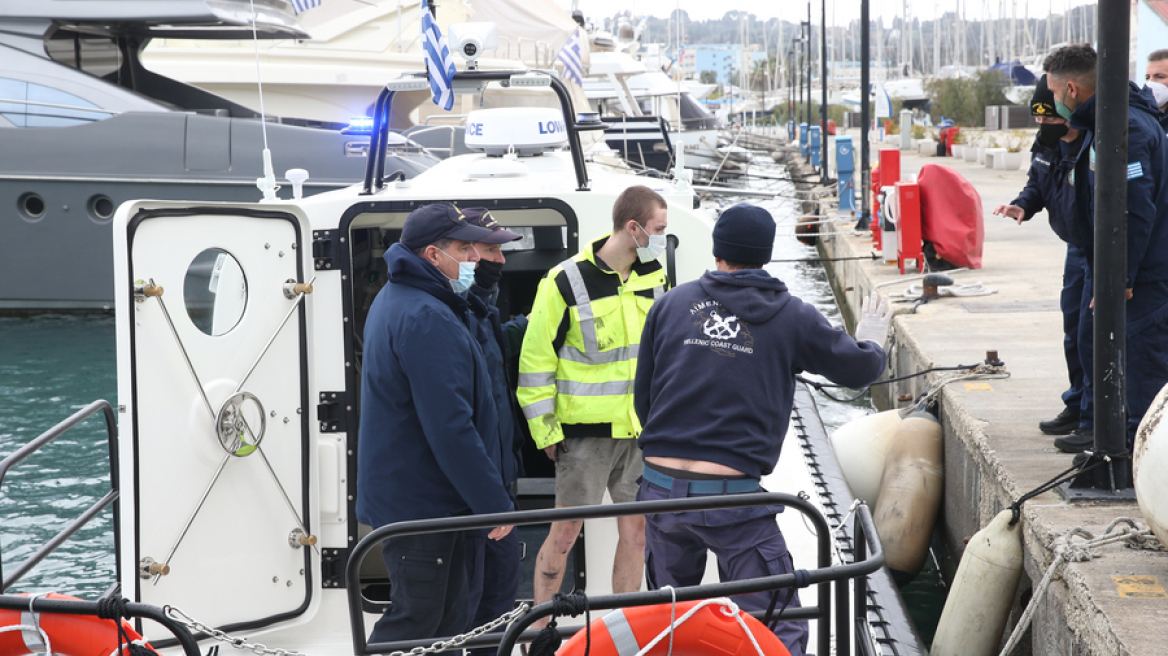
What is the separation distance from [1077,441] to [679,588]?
3.04 metres

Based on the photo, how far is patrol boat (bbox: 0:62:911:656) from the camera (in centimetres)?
322

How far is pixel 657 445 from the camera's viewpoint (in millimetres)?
3248

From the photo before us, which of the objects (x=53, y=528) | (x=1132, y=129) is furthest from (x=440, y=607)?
(x=53, y=528)

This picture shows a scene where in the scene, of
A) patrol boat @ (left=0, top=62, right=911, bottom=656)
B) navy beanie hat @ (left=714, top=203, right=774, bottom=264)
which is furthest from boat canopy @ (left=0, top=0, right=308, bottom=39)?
navy beanie hat @ (left=714, top=203, right=774, bottom=264)

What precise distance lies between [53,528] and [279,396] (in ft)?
15.5

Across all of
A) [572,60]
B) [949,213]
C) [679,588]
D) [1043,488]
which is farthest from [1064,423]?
[572,60]

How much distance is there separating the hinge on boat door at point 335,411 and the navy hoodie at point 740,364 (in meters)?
1.41

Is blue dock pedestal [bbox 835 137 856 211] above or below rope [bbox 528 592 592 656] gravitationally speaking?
above

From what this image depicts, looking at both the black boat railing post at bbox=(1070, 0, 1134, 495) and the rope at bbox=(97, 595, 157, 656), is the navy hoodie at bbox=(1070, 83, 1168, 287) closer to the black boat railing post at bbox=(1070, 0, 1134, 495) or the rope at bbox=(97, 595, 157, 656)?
the black boat railing post at bbox=(1070, 0, 1134, 495)

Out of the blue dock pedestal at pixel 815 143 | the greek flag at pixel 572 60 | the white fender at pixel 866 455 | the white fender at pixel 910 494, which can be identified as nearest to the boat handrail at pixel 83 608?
the white fender at pixel 910 494

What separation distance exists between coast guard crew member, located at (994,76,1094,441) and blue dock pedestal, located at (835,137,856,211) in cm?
1299

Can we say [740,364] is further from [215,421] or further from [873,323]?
[215,421]

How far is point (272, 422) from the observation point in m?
3.76

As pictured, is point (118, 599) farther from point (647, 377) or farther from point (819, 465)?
point (819, 465)
